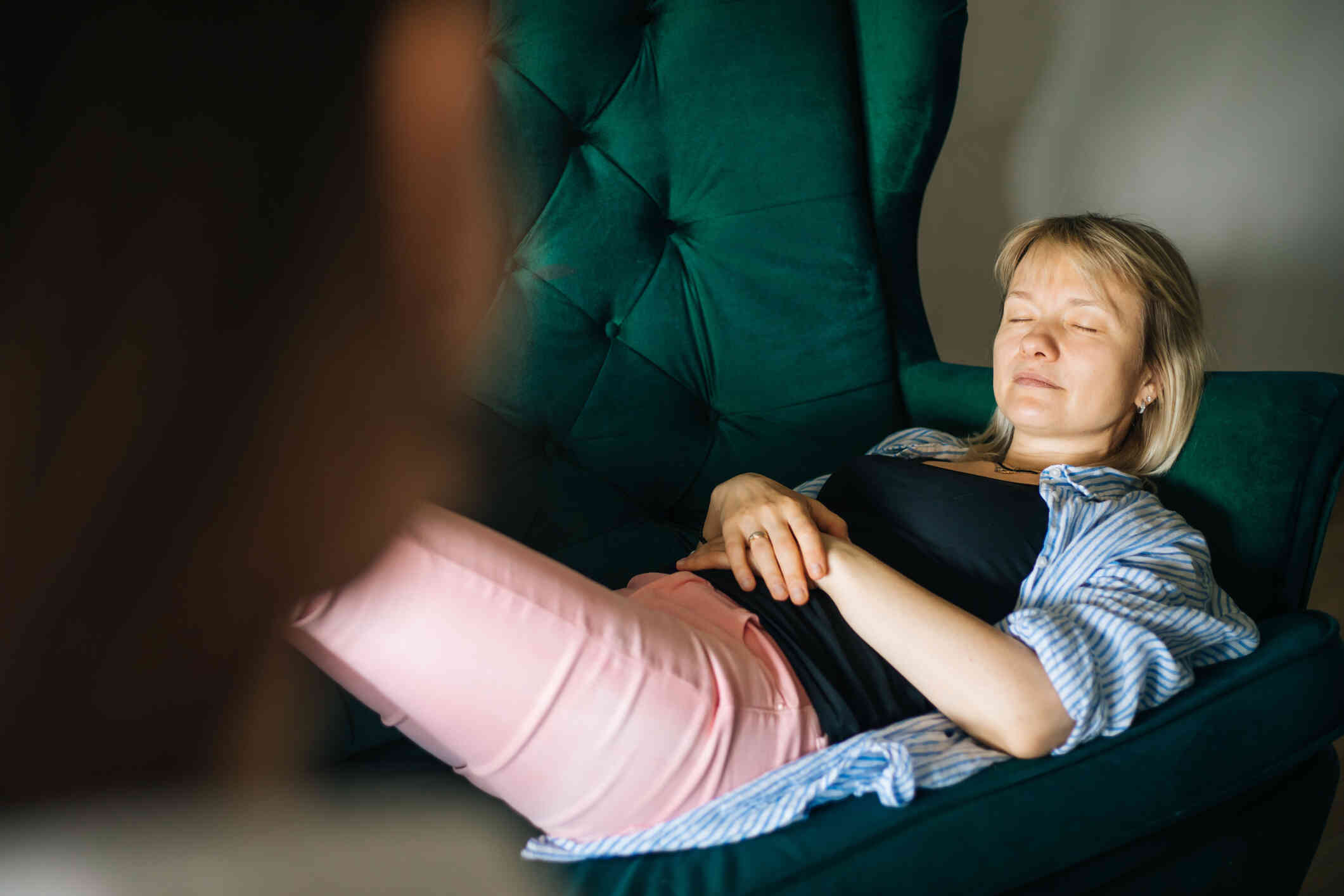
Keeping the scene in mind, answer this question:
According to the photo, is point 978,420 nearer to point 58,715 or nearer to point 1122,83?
point 1122,83

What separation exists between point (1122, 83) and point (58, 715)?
2154mm

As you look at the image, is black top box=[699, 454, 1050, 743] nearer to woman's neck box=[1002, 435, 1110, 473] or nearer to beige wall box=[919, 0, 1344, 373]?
woman's neck box=[1002, 435, 1110, 473]

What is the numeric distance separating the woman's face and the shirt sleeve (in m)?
0.24

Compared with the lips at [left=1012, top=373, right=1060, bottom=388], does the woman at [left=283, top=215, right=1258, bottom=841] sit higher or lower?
lower

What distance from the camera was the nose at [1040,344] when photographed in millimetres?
1095

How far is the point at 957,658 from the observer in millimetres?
785

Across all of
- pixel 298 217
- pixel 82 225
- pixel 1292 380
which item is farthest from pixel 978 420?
pixel 82 225

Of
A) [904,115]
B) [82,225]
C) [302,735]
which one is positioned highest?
[904,115]

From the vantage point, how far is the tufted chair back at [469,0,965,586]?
1.19m

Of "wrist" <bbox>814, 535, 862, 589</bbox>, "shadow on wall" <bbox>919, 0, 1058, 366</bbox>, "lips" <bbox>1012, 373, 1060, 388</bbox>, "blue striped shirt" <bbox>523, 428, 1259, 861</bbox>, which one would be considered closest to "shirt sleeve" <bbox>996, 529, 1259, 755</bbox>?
"blue striped shirt" <bbox>523, 428, 1259, 861</bbox>

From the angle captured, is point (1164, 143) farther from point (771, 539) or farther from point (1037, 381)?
point (771, 539)

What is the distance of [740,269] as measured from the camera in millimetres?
1343

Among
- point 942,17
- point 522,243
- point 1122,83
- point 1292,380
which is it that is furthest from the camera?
point 1122,83

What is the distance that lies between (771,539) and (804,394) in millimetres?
501
